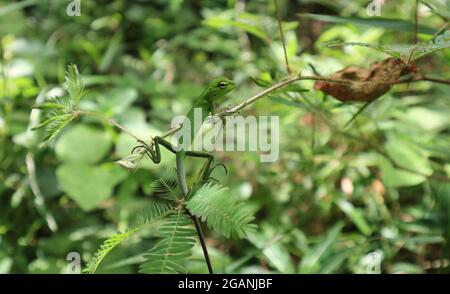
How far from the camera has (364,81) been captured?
610 millimetres

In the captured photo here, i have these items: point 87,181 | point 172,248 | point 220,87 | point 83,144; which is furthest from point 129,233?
point 83,144

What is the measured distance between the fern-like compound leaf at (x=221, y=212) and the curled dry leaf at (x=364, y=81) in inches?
9.9

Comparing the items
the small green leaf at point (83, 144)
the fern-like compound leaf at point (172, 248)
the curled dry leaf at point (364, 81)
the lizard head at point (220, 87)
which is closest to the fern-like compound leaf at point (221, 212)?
the fern-like compound leaf at point (172, 248)

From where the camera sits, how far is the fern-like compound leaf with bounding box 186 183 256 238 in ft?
1.42

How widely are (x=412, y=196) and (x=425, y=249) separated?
0.18 metres

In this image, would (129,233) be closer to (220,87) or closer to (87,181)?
(220,87)

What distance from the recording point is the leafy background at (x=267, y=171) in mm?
959

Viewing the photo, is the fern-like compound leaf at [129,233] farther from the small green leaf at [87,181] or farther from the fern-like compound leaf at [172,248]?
the small green leaf at [87,181]

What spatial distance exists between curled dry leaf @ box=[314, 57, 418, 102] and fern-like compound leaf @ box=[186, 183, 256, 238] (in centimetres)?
25

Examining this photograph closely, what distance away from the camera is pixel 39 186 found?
1219 mm

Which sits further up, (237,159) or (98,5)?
(98,5)

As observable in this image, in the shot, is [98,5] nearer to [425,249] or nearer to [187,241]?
[425,249]

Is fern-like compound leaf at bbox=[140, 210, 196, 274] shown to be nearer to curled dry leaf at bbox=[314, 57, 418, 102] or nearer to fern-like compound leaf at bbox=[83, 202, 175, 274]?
fern-like compound leaf at bbox=[83, 202, 175, 274]
